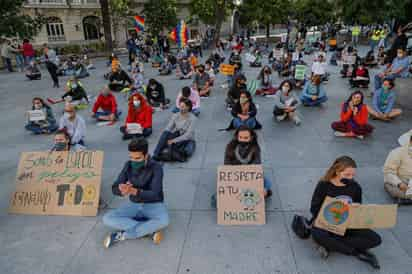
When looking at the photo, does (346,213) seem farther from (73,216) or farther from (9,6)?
(9,6)

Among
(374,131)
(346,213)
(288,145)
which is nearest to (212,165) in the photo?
(288,145)

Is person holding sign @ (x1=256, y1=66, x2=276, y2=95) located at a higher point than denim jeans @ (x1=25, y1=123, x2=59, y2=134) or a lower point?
higher

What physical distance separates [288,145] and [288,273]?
3.56 meters

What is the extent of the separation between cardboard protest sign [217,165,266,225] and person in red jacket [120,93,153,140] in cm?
351

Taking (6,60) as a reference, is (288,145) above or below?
below

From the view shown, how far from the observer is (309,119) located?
7996mm

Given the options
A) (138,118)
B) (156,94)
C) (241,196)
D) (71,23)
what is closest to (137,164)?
(241,196)

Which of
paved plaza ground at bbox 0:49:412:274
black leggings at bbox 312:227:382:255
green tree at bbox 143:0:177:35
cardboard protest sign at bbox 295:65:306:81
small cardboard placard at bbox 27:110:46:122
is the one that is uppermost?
green tree at bbox 143:0:177:35

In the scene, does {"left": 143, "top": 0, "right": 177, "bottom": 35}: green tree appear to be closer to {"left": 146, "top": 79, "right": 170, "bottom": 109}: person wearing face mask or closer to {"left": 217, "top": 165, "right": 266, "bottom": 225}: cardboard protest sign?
{"left": 146, "top": 79, "right": 170, "bottom": 109}: person wearing face mask

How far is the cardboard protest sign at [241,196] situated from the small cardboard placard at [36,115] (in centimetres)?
558

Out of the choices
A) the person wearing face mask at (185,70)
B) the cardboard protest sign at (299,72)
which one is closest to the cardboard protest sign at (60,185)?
the cardboard protest sign at (299,72)

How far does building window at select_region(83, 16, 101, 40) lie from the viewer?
3334cm

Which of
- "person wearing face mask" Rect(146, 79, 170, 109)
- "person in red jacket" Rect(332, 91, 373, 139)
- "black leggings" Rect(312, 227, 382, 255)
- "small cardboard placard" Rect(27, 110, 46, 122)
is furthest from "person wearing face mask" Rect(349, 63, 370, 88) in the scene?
"small cardboard placard" Rect(27, 110, 46, 122)

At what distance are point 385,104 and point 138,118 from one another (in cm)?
624
